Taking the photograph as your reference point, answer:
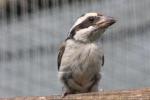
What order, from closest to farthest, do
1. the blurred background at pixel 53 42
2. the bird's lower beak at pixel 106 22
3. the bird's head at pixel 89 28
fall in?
the bird's lower beak at pixel 106 22
the bird's head at pixel 89 28
the blurred background at pixel 53 42

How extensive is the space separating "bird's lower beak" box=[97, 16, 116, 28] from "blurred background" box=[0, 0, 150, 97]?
362mm

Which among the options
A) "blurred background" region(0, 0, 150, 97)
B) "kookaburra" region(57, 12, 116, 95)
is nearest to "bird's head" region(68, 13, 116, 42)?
"kookaburra" region(57, 12, 116, 95)

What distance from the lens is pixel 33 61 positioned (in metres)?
3.47

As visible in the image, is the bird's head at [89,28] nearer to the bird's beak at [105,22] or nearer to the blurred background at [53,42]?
the bird's beak at [105,22]

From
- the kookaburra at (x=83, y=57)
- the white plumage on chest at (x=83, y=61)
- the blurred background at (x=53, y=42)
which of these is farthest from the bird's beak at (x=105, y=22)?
the blurred background at (x=53, y=42)

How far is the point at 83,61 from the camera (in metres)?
2.64

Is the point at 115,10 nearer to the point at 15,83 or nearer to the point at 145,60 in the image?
the point at 145,60

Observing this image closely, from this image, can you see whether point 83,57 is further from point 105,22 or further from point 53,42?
point 53,42

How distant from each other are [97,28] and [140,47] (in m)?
0.49

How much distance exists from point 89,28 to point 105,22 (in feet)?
0.46

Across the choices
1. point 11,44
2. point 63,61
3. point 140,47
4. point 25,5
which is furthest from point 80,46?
point 11,44

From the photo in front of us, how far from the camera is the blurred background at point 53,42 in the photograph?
3.12 meters

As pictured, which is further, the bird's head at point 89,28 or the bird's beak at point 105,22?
the bird's head at point 89,28

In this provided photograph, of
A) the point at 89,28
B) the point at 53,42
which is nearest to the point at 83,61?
the point at 89,28
